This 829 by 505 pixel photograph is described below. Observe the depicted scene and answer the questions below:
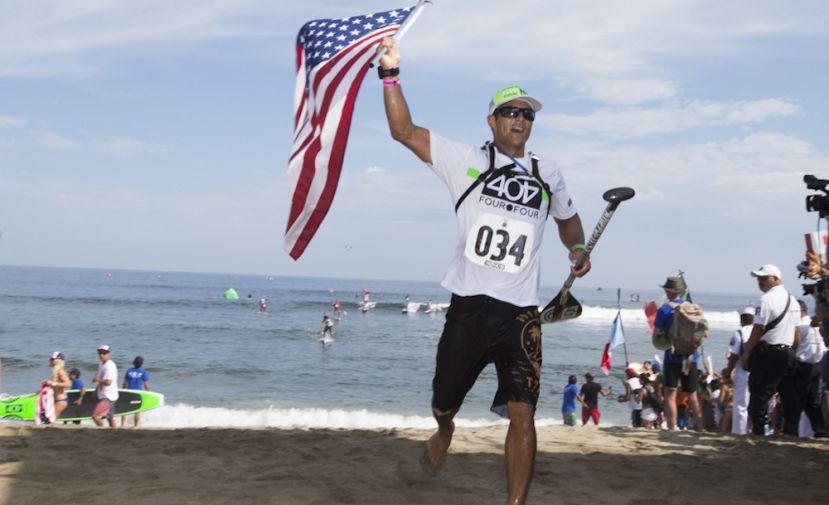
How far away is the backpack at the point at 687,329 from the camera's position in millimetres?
9094

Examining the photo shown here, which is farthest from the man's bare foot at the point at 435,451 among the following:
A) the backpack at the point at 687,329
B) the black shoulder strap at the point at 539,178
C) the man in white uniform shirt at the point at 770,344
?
the backpack at the point at 687,329

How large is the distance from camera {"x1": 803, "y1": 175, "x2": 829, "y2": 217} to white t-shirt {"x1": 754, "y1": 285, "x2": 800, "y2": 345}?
290cm

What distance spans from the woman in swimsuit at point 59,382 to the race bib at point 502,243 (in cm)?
1164

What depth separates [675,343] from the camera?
30.5 ft

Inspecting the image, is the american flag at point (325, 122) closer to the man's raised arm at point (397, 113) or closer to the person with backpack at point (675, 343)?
the man's raised arm at point (397, 113)

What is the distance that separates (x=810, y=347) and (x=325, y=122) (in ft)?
20.5

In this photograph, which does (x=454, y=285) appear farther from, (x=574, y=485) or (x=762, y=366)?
(x=762, y=366)

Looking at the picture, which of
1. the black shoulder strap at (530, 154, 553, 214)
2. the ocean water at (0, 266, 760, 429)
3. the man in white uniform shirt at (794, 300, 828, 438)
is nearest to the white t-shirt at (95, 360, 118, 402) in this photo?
the ocean water at (0, 266, 760, 429)

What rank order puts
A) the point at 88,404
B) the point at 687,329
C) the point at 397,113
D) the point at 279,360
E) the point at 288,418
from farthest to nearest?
the point at 279,360 < the point at 288,418 < the point at 88,404 < the point at 687,329 < the point at 397,113

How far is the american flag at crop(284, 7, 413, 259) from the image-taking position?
17.2 ft

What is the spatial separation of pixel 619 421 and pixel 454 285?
1988cm

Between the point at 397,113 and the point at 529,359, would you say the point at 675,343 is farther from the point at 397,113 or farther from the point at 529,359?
the point at 397,113

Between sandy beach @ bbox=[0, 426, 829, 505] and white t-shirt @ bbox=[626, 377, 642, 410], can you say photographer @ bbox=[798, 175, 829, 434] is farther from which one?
white t-shirt @ bbox=[626, 377, 642, 410]

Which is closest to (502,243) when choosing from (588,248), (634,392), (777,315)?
(588,248)
